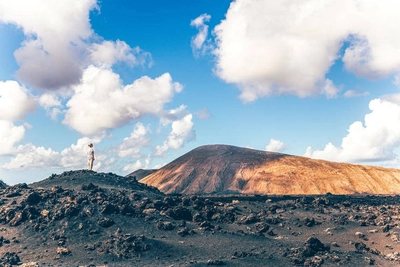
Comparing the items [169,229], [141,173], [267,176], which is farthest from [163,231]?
[141,173]

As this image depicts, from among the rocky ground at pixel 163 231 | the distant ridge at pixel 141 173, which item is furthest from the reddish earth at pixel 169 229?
the distant ridge at pixel 141 173

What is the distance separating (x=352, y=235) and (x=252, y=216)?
956 cm

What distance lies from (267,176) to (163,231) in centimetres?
7628

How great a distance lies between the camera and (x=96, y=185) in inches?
1507

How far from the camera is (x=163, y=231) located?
29625 millimetres

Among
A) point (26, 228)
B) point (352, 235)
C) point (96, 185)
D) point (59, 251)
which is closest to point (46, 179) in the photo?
point (96, 185)

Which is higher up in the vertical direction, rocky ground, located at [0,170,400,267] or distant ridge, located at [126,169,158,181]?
distant ridge, located at [126,169,158,181]

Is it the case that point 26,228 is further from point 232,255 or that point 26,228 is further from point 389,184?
point 389,184

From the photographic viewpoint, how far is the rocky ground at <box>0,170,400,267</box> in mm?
25344

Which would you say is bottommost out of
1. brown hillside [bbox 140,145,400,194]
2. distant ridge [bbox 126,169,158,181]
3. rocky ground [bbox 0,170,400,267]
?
rocky ground [bbox 0,170,400,267]

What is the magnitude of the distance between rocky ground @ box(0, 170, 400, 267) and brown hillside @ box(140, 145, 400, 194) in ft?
181

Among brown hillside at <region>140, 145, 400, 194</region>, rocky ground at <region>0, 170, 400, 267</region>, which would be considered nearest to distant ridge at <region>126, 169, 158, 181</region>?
brown hillside at <region>140, 145, 400, 194</region>

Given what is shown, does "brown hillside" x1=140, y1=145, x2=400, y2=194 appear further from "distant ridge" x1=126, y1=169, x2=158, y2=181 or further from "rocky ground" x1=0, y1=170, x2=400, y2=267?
"rocky ground" x1=0, y1=170, x2=400, y2=267

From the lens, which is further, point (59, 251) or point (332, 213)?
point (332, 213)
